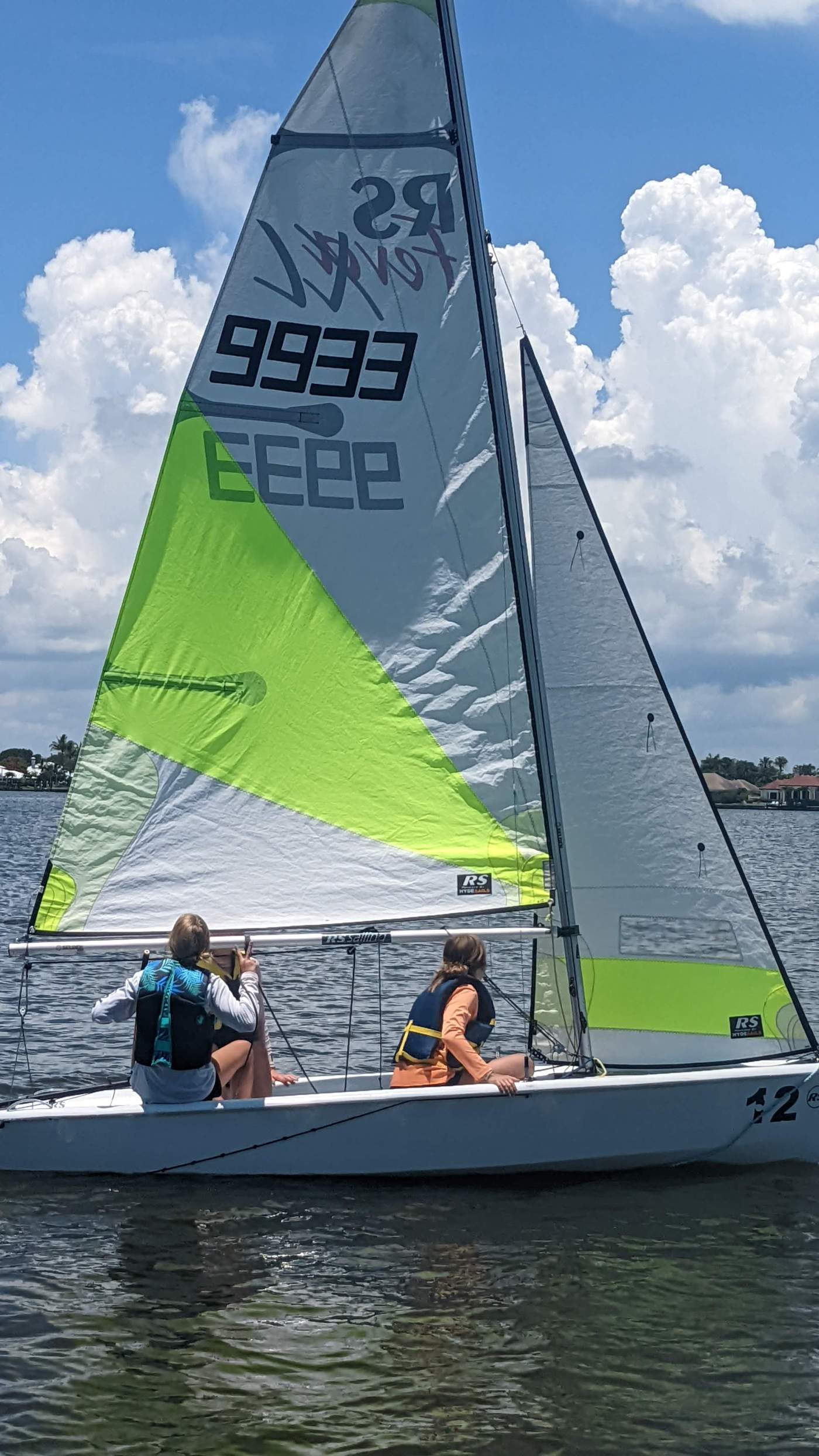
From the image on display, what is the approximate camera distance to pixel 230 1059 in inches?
318

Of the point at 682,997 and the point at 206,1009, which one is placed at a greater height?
the point at 682,997

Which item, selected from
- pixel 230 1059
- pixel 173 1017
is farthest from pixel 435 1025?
pixel 173 1017

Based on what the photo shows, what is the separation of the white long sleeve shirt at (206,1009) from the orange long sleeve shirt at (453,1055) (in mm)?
921

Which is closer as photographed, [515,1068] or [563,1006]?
[515,1068]

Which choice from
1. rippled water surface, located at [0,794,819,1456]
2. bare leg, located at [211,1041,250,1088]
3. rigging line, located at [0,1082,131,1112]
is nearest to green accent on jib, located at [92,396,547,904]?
bare leg, located at [211,1041,250,1088]

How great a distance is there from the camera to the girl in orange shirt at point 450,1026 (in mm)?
7996

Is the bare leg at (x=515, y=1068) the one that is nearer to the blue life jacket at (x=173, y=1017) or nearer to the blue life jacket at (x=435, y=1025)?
the blue life jacket at (x=435, y=1025)

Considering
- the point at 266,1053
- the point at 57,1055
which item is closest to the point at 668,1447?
the point at 266,1053

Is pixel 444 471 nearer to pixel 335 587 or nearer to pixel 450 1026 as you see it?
pixel 335 587

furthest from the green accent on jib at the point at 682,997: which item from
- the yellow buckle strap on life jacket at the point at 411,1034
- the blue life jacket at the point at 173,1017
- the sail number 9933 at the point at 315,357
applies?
the sail number 9933 at the point at 315,357

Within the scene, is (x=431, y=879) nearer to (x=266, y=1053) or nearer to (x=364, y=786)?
(x=364, y=786)

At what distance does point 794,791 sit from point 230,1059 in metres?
142

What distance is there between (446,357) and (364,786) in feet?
8.27

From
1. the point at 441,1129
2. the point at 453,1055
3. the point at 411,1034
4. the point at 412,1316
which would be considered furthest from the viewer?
the point at 411,1034
